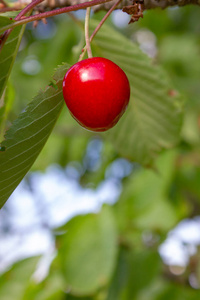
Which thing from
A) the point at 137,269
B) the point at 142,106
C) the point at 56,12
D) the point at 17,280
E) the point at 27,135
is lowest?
the point at 137,269

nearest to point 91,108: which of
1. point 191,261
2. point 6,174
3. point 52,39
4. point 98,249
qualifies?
point 6,174

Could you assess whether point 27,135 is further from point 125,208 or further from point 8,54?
point 125,208

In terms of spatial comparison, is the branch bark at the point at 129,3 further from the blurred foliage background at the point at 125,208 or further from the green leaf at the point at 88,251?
the green leaf at the point at 88,251

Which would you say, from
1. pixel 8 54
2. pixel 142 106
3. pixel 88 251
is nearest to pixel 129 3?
pixel 8 54

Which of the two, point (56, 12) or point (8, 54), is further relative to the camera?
Result: point (8, 54)

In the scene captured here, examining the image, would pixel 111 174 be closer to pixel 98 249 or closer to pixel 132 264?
pixel 132 264

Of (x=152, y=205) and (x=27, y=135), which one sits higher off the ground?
(x=27, y=135)
